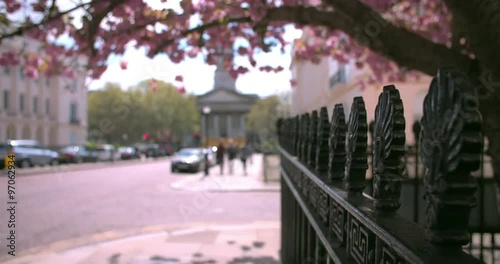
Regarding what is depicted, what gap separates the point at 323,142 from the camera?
210 cm

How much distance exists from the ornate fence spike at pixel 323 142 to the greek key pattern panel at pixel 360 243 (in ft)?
2.05

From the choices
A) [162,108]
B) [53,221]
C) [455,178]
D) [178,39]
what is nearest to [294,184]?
[455,178]

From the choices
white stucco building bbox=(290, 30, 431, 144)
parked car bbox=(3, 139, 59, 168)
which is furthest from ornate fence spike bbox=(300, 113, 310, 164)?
parked car bbox=(3, 139, 59, 168)

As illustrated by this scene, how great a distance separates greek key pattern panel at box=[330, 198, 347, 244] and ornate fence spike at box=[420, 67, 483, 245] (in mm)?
589

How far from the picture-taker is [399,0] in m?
6.82

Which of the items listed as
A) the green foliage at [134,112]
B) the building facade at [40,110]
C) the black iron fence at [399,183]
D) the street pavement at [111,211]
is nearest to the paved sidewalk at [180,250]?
the street pavement at [111,211]

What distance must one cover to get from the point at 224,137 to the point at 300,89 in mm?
23799

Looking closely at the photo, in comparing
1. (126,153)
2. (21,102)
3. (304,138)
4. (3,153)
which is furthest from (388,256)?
(21,102)

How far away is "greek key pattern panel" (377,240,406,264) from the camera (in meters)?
1.03

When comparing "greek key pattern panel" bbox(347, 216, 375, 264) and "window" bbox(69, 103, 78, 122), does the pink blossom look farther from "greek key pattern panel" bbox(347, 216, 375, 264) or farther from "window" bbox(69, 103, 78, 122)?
"window" bbox(69, 103, 78, 122)

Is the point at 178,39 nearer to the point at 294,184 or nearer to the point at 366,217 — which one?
the point at 294,184

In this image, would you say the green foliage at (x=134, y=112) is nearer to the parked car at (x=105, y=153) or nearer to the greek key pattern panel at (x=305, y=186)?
the parked car at (x=105, y=153)

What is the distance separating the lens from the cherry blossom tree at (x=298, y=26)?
→ 9.85 ft

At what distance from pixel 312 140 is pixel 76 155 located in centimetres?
3697
